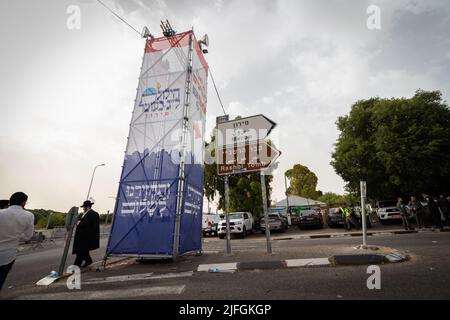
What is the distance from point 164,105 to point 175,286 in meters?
6.61

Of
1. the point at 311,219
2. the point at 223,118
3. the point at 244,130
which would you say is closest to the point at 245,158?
the point at 244,130

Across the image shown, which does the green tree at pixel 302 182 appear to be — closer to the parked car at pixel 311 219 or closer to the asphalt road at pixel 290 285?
the parked car at pixel 311 219

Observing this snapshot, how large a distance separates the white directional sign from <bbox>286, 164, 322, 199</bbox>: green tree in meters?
51.1

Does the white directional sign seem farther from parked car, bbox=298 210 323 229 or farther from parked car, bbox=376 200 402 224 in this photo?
parked car, bbox=376 200 402 224

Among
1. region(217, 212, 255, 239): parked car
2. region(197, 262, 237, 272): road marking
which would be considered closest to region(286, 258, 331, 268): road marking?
region(197, 262, 237, 272): road marking

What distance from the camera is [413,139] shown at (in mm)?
A: 19594

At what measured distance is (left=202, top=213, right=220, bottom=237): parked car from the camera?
66.8 feet

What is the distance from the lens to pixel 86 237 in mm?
7258

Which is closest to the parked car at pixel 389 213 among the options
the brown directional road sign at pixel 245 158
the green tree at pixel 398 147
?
the green tree at pixel 398 147

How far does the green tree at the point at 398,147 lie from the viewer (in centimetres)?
1920

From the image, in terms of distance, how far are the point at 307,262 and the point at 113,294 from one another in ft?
13.9

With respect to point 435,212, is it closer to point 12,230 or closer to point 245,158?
point 245,158
